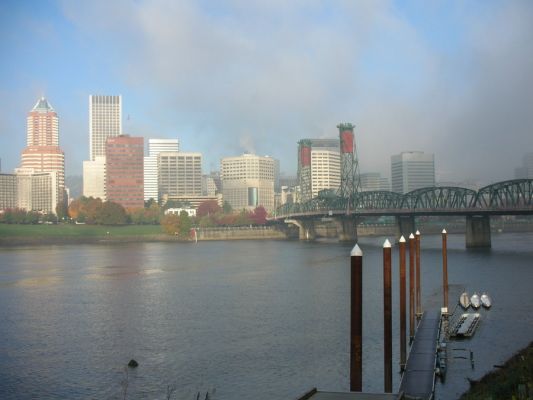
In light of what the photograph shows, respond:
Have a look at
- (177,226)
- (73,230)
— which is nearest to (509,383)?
(73,230)

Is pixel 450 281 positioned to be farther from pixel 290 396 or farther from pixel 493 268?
pixel 290 396

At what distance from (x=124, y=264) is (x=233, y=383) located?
206 ft

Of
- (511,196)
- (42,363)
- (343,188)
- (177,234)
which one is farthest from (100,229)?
(42,363)

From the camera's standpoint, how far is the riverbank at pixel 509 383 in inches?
720

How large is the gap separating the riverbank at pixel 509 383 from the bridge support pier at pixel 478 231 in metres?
81.1

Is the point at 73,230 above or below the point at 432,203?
below

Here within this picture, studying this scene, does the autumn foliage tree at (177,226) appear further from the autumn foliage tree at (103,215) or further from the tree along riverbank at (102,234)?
the autumn foliage tree at (103,215)

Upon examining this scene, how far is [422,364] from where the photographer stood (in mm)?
28469

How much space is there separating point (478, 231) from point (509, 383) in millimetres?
91705

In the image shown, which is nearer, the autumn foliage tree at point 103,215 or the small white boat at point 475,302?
the small white boat at point 475,302

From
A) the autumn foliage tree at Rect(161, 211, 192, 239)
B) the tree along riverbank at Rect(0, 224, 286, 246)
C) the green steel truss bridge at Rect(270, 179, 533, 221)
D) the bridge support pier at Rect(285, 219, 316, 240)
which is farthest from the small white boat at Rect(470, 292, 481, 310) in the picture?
the autumn foliage tree at Rect(161, 211, 192, 239)

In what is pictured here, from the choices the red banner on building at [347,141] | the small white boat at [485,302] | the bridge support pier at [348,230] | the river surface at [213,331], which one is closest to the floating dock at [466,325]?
the river surface at [213,331]

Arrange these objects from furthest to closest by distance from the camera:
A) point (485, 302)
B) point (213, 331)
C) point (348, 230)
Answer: point (348, 230) → point (485, 302) → point (213, 331)

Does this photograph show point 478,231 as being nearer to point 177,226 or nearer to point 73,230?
point 177,226
